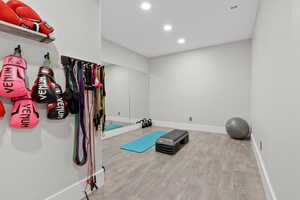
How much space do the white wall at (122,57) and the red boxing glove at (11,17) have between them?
2.71 meters

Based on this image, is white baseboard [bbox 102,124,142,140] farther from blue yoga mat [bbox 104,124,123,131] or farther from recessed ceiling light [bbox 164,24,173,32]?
recessed ceiling light [bbox 164,24,173,32]

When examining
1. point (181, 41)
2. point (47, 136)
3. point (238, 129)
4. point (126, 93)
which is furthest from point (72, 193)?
point (181, 41)

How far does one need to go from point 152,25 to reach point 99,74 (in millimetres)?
2140

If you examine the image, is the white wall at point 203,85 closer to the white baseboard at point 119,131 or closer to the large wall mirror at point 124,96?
the large wall mirror at point 124,96

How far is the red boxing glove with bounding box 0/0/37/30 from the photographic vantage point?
975 millimetres

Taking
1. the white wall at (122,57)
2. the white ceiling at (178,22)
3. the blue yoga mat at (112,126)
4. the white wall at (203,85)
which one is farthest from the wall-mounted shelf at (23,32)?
the white wall at (203,85)

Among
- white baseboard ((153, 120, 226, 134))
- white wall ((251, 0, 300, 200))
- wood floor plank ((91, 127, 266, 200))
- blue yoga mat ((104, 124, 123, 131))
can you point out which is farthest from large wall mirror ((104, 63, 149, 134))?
white wall ((251, 0, 300, 200))

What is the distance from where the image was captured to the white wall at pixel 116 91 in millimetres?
4258

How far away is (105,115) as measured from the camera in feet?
6.56

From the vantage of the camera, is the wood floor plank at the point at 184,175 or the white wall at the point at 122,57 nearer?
the wood floor plank at the point at 184,175

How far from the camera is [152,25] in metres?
3.14

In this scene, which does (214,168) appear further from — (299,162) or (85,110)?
(85,110)

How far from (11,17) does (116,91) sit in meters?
3.55

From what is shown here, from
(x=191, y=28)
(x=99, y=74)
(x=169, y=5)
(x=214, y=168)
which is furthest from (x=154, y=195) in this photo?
(x=191, y=28)
